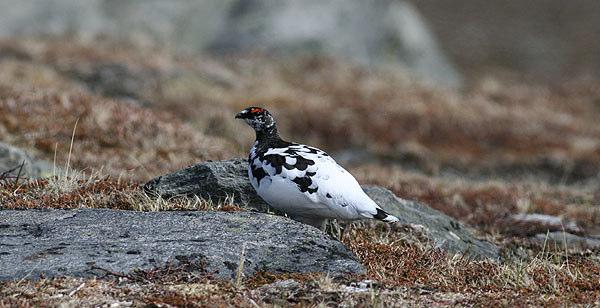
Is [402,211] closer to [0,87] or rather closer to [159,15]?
[0,87]

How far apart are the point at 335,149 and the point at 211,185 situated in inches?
424

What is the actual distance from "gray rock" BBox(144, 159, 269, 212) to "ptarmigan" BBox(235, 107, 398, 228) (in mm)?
520

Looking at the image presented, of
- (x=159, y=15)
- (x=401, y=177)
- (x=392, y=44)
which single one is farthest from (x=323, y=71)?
(x=401, y=177)

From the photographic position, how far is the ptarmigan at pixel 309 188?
700cm

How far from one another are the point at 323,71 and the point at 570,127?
7.22 metres

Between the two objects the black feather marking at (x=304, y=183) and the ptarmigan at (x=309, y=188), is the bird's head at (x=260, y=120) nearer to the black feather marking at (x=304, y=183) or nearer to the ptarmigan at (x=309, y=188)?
the ptarmigan at (x=309, y=188)

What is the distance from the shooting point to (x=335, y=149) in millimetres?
18547

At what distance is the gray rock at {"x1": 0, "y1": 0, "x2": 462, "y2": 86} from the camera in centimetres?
2617

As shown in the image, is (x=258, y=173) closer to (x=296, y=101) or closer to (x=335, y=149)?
(x=335, y=149)

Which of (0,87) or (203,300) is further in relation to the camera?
(0,87)

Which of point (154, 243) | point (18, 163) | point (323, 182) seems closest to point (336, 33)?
point (18, 163)

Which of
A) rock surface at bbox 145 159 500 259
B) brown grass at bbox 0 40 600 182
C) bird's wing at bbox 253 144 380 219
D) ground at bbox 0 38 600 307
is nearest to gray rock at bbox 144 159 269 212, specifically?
rock surface at bbox 145 159 500 259

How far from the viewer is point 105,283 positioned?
5.86 meters

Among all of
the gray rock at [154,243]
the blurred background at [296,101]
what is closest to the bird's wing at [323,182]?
the gray rock at [154,243]
